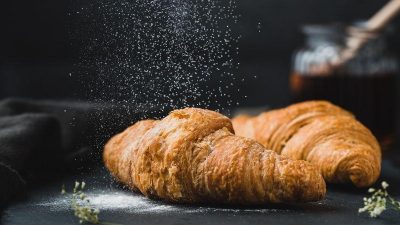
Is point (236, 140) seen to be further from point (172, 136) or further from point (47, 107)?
point (47, 107)

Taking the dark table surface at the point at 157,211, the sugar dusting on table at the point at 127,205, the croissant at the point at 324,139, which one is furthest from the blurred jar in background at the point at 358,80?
the sugar dusting on table at the point at 127,205

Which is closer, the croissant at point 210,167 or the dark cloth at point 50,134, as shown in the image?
the croissant at point 210,167

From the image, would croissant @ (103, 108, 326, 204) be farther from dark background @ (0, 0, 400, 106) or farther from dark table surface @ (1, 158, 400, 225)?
dark background @ (0, 0, 400, 106)

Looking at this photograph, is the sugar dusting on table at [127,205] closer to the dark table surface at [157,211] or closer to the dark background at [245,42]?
the dark table surface at [157,211]

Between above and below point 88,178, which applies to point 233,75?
above

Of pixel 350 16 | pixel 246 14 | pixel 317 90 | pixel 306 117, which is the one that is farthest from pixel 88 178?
pixel 350 16

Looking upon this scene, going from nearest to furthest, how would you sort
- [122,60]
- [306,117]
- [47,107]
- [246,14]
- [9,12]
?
[122,60] < [306,117] < [47,107] < [9,12] < [246,14]
